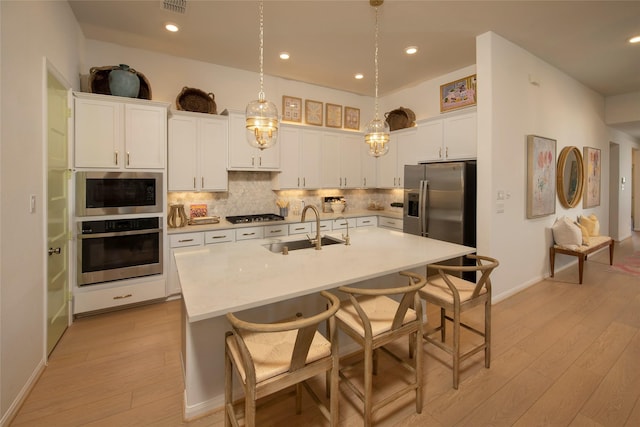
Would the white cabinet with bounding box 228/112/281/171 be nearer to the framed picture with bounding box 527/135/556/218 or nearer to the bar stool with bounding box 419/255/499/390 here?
the bar stool with bounding box 419/255/499/390

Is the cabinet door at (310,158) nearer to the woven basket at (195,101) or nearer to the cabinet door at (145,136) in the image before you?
the woven basket at (195,101)

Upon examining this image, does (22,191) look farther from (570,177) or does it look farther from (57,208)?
(570,177)

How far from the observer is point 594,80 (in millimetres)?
4750

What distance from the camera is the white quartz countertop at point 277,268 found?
4.74ft

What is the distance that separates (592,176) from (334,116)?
476 centimetres

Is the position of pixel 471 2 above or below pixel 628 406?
above

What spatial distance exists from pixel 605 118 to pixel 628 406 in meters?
6.05

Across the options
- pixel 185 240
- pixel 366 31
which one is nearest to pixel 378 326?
pixel 185 240

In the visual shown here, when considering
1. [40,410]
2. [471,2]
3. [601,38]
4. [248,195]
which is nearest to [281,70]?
[248,195]

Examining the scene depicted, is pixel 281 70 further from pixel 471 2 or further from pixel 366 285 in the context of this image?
pixel 366 285

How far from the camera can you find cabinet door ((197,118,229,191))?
3809mm

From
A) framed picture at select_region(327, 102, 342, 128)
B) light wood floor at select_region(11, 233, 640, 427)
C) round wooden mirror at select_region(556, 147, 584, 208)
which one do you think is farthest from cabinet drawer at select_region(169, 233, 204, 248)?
round wooden mirror at select_region(556, 147, 584, 208)

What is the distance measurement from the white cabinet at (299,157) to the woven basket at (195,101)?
40.5 inches

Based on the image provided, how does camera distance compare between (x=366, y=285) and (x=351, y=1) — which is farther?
(x=351, y=1)
